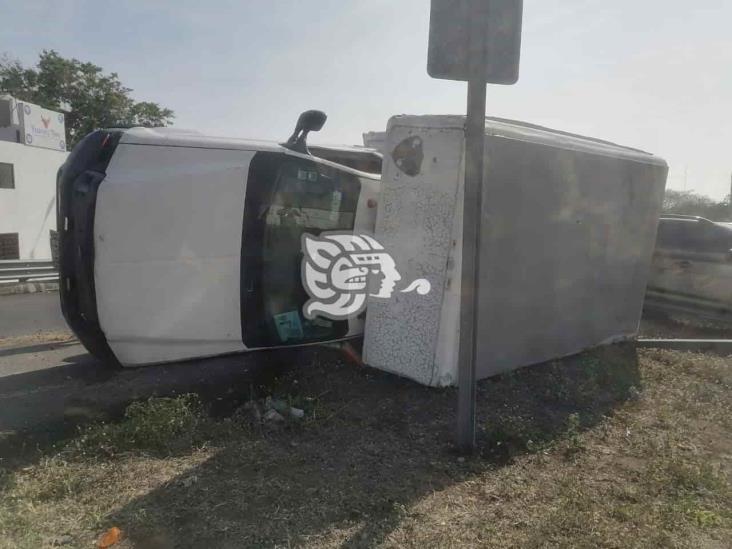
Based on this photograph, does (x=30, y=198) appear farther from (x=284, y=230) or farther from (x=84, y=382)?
(x=284, y=230)

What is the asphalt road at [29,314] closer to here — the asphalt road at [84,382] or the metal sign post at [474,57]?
the asphalt road at [84,382]

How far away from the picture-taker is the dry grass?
8.75 feet

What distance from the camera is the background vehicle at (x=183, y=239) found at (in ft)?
13.5

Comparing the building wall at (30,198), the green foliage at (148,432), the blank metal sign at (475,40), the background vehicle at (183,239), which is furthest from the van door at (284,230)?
the building wall at (30,198)

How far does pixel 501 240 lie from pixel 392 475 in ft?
6.74

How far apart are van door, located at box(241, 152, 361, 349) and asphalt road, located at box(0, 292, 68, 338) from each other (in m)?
4.54

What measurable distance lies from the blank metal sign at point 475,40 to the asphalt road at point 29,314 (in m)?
6.68

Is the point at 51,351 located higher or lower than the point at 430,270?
lower

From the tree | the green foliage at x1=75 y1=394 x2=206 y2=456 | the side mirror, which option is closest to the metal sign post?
the side mirror

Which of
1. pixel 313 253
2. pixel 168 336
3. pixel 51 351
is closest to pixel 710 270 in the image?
pixel 313 253

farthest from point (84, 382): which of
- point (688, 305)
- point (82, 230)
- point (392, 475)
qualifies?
point (688, 305)

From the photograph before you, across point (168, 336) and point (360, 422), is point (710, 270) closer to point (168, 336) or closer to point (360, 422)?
point (360, 422)

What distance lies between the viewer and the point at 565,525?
2.72m

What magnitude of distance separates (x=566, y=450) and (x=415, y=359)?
1273mm
